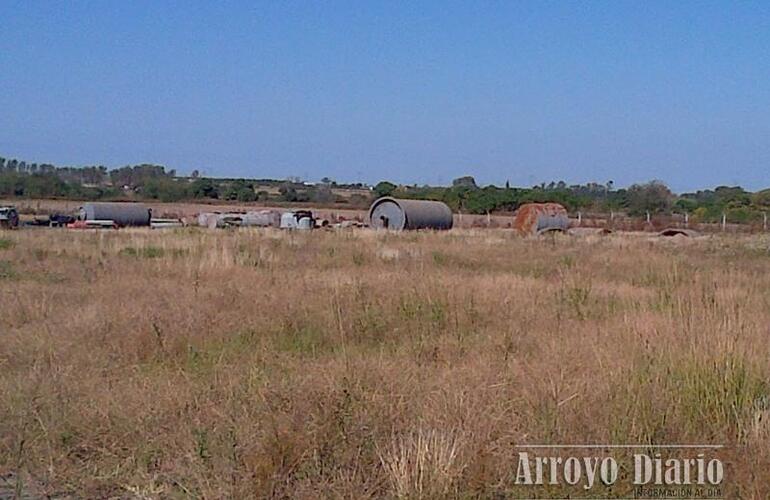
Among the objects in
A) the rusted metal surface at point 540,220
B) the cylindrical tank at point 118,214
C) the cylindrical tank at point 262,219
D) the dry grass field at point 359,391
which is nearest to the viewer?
the dry grass field at point 359,391

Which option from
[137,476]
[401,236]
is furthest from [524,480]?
[401,236]

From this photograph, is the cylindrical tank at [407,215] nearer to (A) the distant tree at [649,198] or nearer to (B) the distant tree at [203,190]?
(A) the distant tree at [649,198]

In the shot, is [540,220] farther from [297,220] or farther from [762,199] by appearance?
[762,199]

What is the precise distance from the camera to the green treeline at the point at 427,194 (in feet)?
253

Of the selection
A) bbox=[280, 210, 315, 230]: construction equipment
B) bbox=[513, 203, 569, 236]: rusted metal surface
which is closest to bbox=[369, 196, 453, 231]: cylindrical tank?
bbox=[280, 210, 315, 230]: construction equipment

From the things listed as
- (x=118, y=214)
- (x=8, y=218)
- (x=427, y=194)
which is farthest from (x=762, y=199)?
(x=8, y=218)

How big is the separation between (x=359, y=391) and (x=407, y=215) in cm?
4264

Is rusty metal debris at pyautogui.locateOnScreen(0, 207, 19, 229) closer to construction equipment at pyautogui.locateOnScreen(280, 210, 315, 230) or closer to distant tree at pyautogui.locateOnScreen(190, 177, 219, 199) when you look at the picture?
construction equipment at pyautogui.locateOnScreen(280, 210, 315, 230)

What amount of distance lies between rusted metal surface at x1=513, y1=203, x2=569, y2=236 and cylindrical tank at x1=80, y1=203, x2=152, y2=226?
86.7 feet

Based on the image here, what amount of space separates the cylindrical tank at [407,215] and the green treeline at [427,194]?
72.5 feet

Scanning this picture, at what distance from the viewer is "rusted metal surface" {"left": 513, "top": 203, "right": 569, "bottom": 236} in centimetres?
4500

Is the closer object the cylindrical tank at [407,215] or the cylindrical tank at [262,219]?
the cylindrical tank at [407,215]

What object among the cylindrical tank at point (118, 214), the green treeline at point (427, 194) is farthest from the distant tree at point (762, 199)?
the cylindrical tank at point (118, 214)

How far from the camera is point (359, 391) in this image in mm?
5582
